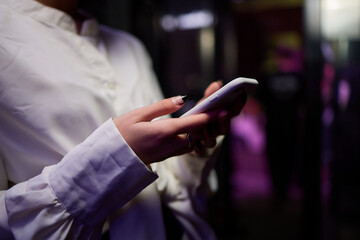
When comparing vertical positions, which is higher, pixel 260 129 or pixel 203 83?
pixel 203 83

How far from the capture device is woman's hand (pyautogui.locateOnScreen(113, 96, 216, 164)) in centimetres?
54

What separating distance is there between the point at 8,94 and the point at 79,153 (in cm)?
19

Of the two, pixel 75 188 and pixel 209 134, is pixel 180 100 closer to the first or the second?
pixel 209 134

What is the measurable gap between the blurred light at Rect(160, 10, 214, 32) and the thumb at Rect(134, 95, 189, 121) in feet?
10.1

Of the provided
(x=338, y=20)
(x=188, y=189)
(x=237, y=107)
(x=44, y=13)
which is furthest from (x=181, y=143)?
(x=338, y=20)

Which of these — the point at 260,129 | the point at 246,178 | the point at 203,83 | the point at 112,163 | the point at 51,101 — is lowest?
the point at 246,178

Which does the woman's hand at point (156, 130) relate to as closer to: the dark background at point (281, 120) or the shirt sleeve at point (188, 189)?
the shirt sleeve at point (188, 189)

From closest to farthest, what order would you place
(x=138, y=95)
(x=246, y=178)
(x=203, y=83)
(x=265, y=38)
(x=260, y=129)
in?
1. (x=138, y=95)
2. (x=203, y=83)
3. (x=246, y=178)
4. (x=260, y=129)
5. (x=265, y=38)

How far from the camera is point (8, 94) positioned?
0.58 meters

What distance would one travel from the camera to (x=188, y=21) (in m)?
→ 3.67

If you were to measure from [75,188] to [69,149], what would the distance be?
12cm

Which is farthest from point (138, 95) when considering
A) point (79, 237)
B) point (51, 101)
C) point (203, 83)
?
point (203, 83)

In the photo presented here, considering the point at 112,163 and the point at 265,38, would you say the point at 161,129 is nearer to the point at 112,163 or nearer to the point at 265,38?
the point at 112,163

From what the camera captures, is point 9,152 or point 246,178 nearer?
point 9,152
